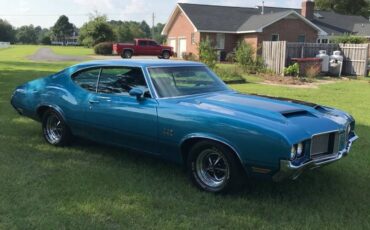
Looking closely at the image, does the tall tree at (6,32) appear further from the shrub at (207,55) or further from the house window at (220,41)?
the shrub at (207,55)

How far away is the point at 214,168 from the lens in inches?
188

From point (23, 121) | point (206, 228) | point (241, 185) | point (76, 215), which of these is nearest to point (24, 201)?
point (76, 215)

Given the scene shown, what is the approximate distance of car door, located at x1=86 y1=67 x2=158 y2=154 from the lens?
Result: 520 centimetres

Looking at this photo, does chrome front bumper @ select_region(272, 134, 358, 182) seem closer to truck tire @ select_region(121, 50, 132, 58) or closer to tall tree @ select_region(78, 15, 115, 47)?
truck tire @ select_region(121, 50, 132, 58)

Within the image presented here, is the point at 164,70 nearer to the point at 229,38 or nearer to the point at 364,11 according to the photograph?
the point at 229,38

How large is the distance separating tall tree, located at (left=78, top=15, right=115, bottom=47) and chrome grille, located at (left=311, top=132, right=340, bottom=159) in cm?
5193

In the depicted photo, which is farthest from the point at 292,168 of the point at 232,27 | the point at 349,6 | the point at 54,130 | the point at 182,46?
the point at 349,6

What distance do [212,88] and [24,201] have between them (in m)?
2.77

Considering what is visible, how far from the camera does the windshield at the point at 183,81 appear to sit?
539cm

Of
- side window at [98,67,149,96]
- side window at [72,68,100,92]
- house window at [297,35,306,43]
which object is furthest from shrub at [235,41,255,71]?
side window at [98,67,149,96]

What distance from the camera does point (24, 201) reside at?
4527 mm

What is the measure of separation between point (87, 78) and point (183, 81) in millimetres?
1504

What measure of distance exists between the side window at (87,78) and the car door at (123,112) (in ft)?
0.35

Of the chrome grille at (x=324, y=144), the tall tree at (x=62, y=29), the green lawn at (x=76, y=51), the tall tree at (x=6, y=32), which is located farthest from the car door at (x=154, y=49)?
Answer: the tall tree at (x=6, y=32)
